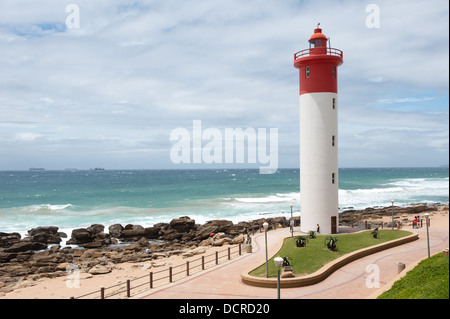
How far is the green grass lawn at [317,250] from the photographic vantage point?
16.6 m

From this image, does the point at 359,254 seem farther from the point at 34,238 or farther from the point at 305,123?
the point at 34,238

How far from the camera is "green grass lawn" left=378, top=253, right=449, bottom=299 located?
10352mm

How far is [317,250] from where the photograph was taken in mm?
19031

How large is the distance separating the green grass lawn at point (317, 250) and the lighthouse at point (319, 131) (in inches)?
100

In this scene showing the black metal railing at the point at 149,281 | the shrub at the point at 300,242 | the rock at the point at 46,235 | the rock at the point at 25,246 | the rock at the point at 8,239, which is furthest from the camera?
the rock at the point at 46,235

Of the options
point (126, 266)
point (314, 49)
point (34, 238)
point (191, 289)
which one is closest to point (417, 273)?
point (191, 289)

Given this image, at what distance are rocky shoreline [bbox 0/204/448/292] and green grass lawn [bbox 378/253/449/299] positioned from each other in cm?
1384

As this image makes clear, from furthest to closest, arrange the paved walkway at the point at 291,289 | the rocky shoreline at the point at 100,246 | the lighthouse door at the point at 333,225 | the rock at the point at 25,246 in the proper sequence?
the rock at the point at 25,246, the lighthouse door at the point at 333,225, the rocky shoreline at the point at 100,246, the paved walkway at the point at 291,289

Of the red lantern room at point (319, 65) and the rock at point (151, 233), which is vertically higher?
the red lantern room at point (319, 65)

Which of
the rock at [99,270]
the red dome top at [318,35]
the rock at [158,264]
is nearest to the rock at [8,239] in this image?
the rock at [99,270]

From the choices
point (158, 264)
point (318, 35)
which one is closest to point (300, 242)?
point (158, 264)

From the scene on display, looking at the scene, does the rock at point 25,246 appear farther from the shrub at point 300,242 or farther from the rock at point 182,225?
the shrub at point 300,242

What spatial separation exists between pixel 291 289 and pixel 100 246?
73.4 ft

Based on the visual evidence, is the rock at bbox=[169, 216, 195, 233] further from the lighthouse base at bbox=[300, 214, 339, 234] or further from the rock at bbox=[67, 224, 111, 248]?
the lighthouse base at bbox=[300, 214, 339, 234]
